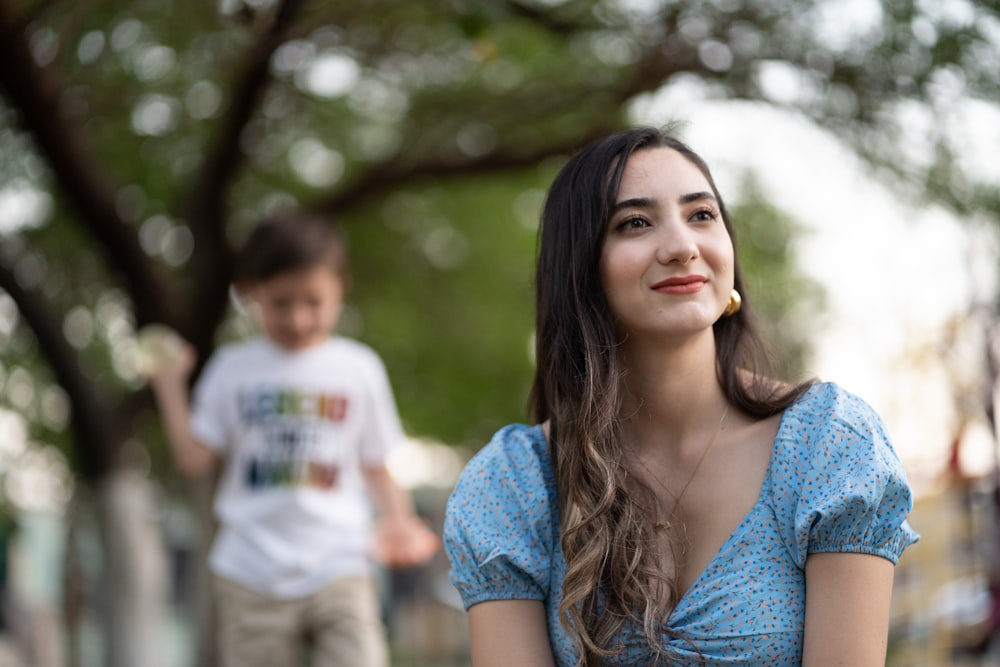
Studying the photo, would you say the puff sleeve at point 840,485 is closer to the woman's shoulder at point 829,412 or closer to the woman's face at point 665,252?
the woman's shoulder at point 829,412

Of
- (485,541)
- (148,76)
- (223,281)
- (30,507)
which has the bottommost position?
(30,507)

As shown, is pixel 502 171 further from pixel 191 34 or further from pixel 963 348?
pixel 963 348

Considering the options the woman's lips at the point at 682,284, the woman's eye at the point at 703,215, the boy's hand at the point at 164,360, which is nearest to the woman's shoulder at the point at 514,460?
the woman's lips at the point at 682,284

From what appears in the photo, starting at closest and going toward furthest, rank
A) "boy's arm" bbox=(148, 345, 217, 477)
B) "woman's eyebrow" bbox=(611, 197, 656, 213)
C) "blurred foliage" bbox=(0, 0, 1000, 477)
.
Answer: "woman's eyebrow" bbox=(611, 197, 656, 213)
"boy's arm" bbox=(148, 345, 217, 477)
"blurred foliage" bbox=(0, 0, 1000, 477)

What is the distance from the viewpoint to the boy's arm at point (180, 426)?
14.5 feet

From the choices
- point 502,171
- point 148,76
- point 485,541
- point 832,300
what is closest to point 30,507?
point 148,76

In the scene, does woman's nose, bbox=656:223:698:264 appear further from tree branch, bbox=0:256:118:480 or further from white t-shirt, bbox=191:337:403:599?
tree branch, bbox=0:256:118:480

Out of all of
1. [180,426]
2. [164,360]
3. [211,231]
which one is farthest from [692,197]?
[211,231]

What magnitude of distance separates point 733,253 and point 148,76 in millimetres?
6583

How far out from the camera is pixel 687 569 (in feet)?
7.59

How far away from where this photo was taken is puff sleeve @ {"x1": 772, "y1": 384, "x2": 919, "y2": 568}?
2.15 meters

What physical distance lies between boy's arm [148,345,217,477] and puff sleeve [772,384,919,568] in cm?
261

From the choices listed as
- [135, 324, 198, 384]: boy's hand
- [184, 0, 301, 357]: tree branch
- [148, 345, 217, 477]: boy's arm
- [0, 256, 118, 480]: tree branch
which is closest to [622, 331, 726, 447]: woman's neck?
[148, 345, 217, 477]: boy's arm

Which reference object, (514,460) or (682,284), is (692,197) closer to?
(682,284)
